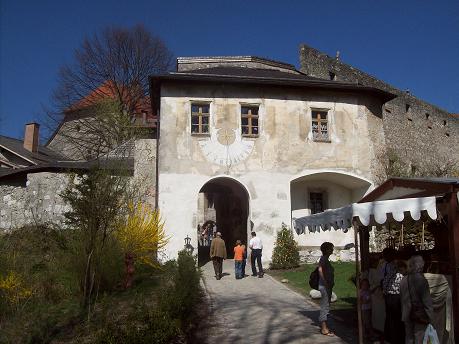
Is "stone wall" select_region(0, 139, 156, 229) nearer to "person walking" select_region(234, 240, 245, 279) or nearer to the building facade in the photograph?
the building facade

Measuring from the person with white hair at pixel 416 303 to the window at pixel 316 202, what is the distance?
44.4 ft

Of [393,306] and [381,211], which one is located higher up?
[381,211]

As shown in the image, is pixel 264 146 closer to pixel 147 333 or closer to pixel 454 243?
pixel 454 243

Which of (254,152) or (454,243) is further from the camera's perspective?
(254,152)

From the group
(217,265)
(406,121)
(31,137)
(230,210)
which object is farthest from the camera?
(31,137)

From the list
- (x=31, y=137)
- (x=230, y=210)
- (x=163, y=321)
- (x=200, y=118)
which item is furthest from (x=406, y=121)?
(x=31, y=137)

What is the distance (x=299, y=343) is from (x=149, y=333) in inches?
101

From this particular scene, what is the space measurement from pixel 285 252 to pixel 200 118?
6.23 m

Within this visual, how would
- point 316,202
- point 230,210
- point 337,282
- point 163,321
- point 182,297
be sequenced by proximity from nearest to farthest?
point 163,321 → point 182,297 → point 337,282 → point 316,202 → point 230,210

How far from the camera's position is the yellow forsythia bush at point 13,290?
951 centimetres

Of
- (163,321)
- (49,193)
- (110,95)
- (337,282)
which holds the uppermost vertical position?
(110,95)

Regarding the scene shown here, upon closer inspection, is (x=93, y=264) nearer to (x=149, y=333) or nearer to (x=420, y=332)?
(x=149, y=333)

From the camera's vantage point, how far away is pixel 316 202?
784 inches

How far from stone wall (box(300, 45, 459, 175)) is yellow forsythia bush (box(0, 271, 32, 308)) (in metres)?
19.8
